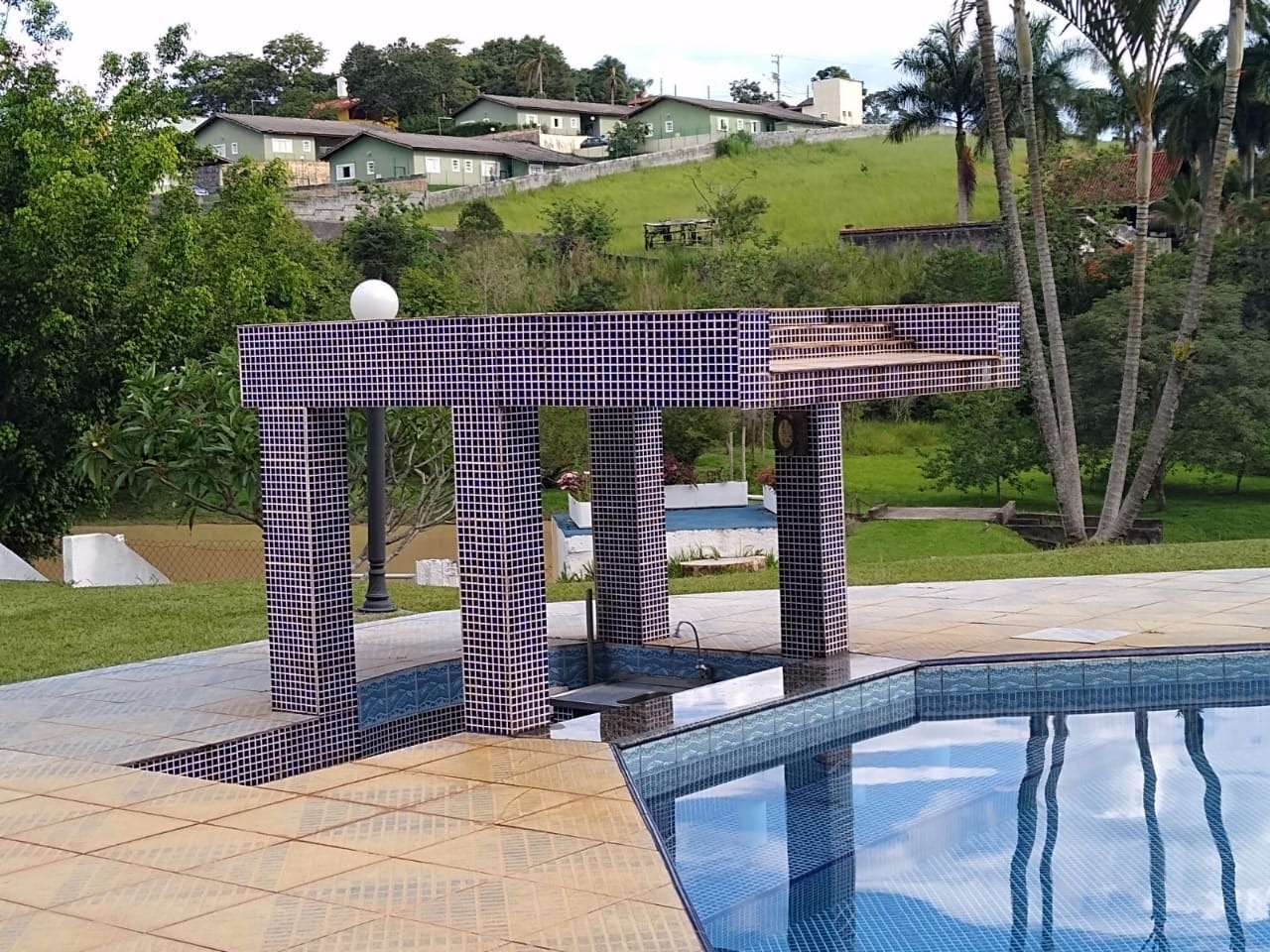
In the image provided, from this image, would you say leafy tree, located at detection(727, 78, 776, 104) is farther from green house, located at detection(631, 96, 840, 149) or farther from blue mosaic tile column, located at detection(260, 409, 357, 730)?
blue mosaic tile column, located at detection(260, 409, 357, 730)

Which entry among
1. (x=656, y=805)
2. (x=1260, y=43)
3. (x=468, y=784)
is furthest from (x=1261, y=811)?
(x=1260, y=43)

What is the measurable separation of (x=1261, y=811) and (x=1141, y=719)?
4.99 feet

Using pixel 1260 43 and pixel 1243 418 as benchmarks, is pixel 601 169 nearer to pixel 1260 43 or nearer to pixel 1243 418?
pixel 1260 43

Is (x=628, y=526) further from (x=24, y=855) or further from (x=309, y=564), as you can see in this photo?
(x=24, y=855)

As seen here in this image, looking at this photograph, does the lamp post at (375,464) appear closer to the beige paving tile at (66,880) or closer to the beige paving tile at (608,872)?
the beige paving tile at (66,880)

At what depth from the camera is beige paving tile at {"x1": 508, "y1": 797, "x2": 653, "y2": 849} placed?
5.47 m

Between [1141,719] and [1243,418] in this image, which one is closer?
[1141,719]

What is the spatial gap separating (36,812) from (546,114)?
62.7 m

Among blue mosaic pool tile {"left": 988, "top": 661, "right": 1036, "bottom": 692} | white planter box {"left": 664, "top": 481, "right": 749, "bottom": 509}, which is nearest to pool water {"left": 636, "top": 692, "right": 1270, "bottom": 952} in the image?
blue mosaic pool tile {"left": 988, "top": 661, "right": 1036, "bottom": 692}

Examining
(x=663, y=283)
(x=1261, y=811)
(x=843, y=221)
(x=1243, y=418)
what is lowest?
(x=1261, y=811)

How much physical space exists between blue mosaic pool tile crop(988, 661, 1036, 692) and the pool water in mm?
213

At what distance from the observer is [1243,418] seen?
69.5 ft

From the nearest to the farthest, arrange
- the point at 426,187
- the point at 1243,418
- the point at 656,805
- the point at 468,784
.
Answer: the point at 468,784
the point at 656,805
the point at 1243,418
the point at 426,187

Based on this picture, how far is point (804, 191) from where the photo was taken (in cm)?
5022
